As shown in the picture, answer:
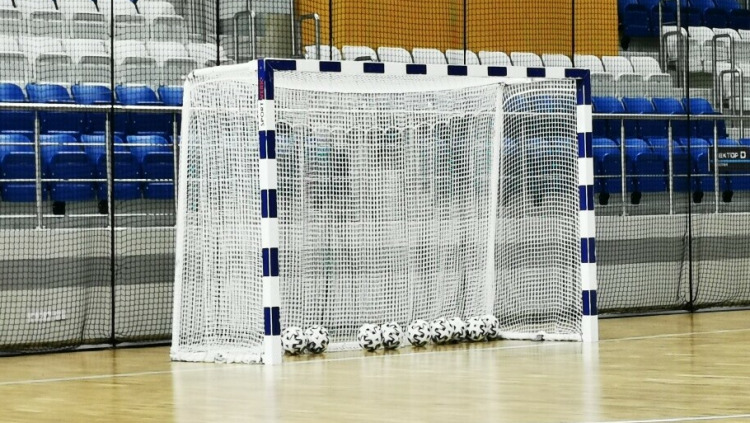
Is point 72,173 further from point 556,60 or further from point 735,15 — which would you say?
point 735,15

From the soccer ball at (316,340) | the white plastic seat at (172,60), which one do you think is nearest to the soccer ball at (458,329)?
the soccer ball at (316,340)

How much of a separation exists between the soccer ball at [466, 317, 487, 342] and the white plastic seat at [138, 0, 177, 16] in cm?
592

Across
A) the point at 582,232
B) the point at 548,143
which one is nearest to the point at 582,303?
the point at 582,232

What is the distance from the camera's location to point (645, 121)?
14602 mm

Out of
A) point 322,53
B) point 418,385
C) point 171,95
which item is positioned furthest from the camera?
point 322,53

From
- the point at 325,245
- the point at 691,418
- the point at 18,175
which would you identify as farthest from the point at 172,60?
the point at 691,418

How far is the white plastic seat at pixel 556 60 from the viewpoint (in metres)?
15.2

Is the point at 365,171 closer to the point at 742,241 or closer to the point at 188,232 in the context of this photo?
the point at 188,232

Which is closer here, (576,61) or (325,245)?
(325,245)

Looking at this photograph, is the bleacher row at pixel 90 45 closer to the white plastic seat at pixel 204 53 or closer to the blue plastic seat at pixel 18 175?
the white plastic seat at pixel 204 53

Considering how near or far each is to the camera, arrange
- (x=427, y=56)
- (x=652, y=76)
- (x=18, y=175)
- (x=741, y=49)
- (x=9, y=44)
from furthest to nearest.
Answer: (x=741, y=49), (x=652, y=76), (x=427, y=56), (x=9, y=44), (x=18, y=175)

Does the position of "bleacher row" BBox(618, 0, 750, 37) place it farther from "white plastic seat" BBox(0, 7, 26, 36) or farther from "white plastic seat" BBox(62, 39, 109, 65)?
"white plastic seat" BBox(0, 7, 26, 36)

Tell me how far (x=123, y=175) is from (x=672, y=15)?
906 centimetres

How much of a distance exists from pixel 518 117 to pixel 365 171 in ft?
5.04
